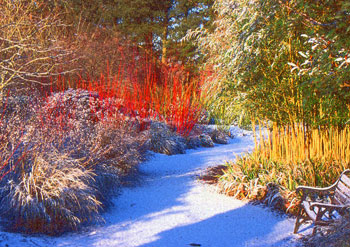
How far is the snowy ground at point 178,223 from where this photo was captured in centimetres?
350

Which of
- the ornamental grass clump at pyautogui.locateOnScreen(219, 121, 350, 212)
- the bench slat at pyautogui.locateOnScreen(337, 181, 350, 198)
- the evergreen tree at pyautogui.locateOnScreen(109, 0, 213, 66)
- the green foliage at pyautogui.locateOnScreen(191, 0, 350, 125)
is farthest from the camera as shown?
the evergreen tree at pyautogui.locateOnScreen(109, 0, 213, 66)

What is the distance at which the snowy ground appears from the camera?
11.5ft

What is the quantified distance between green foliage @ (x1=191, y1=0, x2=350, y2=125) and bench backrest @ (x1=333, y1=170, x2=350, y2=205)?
96 cm

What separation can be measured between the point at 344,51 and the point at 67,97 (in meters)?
5.36

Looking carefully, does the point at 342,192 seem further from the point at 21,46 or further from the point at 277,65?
the point at 21,46

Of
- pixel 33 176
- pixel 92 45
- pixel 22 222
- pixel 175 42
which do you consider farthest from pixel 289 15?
pixel 175 42

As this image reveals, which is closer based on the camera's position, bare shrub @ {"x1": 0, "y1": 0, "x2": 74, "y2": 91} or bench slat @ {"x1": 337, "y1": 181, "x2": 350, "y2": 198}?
bench slat @ {"x1": 337, "y1": 181, "x2": 350, "y2": 198}


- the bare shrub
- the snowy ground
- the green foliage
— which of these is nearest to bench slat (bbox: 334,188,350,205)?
the snowy ground

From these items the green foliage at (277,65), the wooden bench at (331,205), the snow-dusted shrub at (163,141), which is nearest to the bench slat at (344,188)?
the wooden bench at (331,205)

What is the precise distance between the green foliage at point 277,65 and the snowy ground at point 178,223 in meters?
1.43

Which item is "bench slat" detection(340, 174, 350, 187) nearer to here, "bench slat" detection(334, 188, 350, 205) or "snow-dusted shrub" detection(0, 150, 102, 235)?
"bench slat" detection(334, 188, 350, 205)

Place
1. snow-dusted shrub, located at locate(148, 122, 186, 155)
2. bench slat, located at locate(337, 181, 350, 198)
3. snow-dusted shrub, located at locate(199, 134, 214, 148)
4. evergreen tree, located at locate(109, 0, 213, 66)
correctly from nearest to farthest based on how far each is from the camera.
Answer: bench slat, located at locate(337, 181, 350, 198) → snow-dusted shrub, located at locate(148, 122, 186, 155) → snow-dusted shrub, located at locate(199, 134, 214, 148) → evergreen tree, located at locate(109, 0, 213, 66)

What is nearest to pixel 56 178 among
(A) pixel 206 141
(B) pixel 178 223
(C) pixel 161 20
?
(B) pixel 178 223

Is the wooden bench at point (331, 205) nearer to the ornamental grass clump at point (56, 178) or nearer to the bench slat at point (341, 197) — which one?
the bench slat at point (341, 197)
